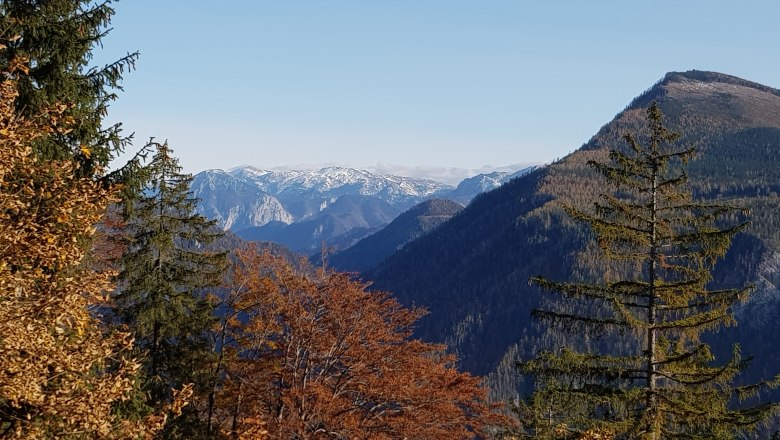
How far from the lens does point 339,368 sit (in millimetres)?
26031

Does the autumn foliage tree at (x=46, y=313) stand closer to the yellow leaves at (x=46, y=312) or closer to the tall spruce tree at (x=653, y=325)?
the yellow leaves at (x=46, y=312)

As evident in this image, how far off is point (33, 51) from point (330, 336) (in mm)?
15432

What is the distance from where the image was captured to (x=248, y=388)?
27.5 meters

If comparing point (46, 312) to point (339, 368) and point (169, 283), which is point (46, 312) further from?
point (169, 283)

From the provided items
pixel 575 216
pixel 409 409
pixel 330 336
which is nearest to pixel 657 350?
pixel 575 216

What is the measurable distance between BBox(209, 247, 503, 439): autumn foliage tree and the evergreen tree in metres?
12.2

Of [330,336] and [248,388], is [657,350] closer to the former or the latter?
[330,336]

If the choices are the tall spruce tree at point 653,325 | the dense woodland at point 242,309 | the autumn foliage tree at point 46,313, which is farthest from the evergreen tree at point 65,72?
the tall spruce tree at point 653,325

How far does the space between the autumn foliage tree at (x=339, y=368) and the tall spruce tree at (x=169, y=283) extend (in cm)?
206

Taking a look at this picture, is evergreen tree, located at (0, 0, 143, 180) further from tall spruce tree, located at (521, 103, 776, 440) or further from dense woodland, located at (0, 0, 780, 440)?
tall spruce tree, located at (521, 103, 776, 440)

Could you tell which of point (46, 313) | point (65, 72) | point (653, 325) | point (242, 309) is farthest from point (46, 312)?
point (242, 309)

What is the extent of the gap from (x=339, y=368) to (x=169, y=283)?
27.7 feet

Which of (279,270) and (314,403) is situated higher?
(279,270)

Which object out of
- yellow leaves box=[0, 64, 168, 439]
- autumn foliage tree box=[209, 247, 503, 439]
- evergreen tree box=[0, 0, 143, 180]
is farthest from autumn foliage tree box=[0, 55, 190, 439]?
autumn foliage tree box=[209, 247, 503, 439]
